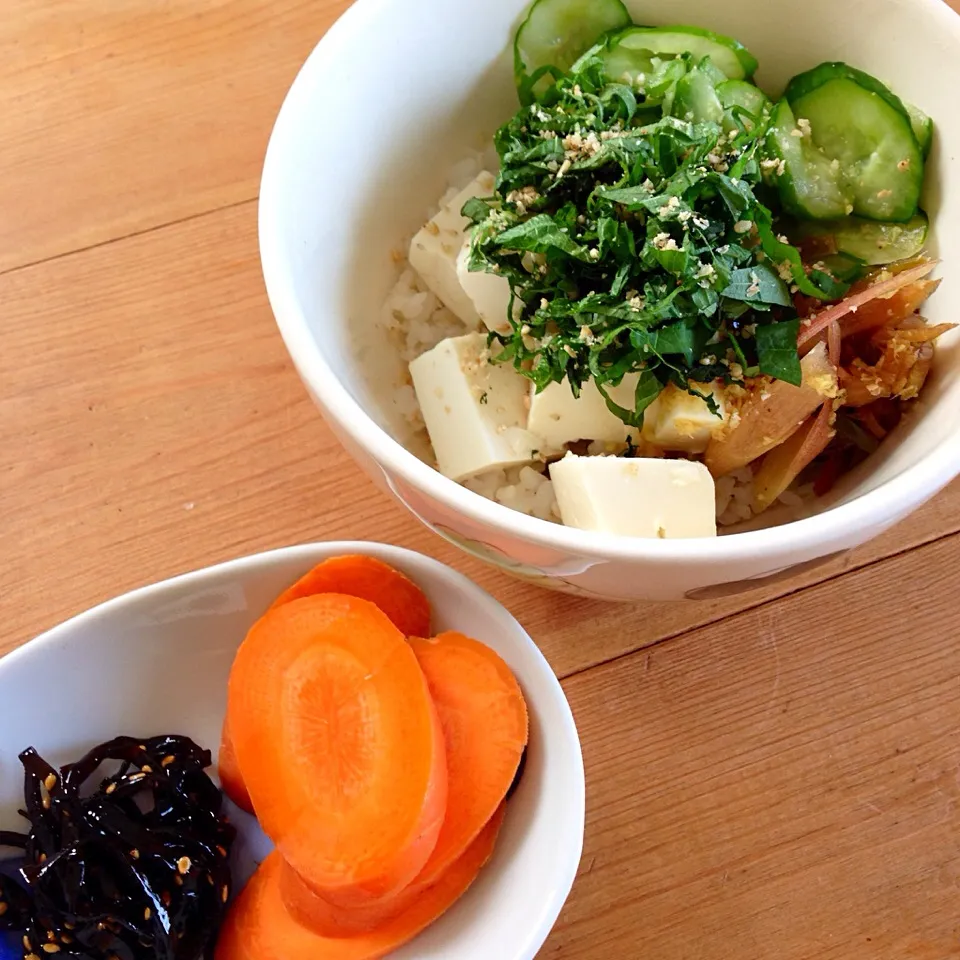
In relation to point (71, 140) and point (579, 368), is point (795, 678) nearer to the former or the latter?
point (579, 368)

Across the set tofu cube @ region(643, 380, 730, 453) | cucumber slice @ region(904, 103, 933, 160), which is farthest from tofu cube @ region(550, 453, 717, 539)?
cucumber slice @ region(904, 103, 933, 160)

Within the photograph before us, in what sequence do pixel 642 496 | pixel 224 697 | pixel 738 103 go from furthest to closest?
pixel 224 697
pixel 738 103
pixel 642 496

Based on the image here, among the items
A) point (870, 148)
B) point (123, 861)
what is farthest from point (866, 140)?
point (123, 861)

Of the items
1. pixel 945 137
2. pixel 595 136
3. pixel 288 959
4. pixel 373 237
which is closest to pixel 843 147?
pixel 945 137

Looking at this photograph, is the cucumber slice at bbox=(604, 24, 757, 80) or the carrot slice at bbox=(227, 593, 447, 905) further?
the cucumber slice at bbox=(604, 24, 757, 80)

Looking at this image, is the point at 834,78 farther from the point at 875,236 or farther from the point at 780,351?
the point at 780,351

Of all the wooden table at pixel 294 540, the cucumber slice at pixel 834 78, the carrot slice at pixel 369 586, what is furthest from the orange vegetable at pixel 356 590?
the cucumber slice at pixel 834 78

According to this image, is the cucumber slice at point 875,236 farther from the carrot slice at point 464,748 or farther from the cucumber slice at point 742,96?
the carrot slice at point 464,748

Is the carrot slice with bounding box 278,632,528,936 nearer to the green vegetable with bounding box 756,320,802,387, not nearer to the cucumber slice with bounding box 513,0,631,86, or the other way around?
the green vegetable with bounding box 756,320,802,387
